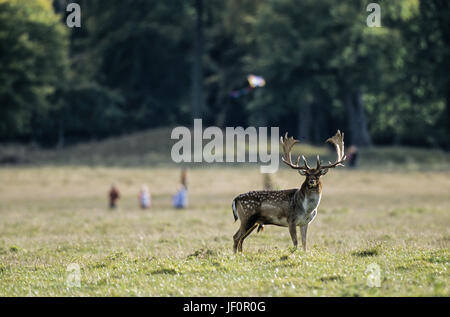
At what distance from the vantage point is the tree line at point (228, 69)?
202 ft

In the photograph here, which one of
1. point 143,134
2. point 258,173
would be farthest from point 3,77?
point 258,173

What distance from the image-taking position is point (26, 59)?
209ft

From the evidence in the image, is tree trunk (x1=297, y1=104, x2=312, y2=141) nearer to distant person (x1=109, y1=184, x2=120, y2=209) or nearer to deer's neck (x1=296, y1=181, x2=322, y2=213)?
distant person (x1=109, y1=184, x2=120, y2=209)

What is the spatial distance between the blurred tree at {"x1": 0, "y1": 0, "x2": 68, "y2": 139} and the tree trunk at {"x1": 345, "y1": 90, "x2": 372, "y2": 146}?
26.1m

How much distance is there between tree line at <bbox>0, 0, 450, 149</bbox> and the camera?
61.6 metres

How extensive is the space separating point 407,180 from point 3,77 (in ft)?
111

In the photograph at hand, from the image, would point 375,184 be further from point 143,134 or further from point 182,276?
point 182,276

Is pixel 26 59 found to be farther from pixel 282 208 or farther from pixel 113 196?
pixel 282 208

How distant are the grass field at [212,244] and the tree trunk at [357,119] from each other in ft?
60.9

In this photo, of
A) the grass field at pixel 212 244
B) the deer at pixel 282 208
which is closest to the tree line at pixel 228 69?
the grass field at pixel 212 244

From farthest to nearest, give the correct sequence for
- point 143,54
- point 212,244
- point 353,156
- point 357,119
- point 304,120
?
point 143,54 < point 304,120 < point 357,119 < point 353,156 < point 212,244

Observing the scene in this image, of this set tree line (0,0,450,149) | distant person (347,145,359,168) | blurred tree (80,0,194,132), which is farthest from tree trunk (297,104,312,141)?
distant person (347,145,359,168)

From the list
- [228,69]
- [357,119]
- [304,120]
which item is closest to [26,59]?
[228,69]

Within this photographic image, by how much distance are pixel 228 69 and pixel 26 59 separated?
22.1 m
